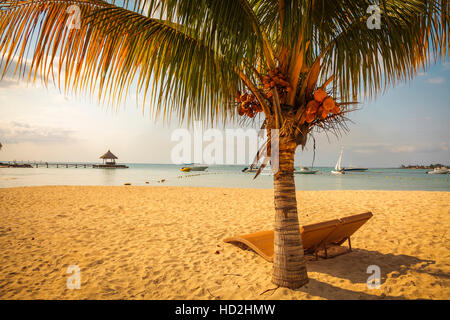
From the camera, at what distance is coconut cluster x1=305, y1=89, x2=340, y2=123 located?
2.44 meters

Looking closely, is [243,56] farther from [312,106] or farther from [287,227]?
[287,227]

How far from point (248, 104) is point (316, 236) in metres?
2.33

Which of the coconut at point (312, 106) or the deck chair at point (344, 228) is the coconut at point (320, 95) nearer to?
the coconut at point (312, 106)

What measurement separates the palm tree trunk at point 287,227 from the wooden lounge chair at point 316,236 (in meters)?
0.60

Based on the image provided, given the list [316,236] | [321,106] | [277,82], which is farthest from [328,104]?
[316,236]

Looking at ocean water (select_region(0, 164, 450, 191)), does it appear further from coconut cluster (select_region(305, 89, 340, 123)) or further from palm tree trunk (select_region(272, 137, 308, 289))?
coconut cluster (select_region(305, 89, 340, 123))

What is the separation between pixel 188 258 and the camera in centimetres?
453

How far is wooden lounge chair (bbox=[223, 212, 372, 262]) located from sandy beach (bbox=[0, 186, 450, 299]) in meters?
0.25

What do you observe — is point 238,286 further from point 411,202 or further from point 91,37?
point 411,202

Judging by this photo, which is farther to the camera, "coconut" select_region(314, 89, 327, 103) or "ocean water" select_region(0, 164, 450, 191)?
"ocean water" select_region(0, 164, 450, 191)

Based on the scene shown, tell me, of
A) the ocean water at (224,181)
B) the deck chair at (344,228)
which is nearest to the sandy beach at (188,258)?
the deck chair at (344,228)

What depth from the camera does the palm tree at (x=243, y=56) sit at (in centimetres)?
231

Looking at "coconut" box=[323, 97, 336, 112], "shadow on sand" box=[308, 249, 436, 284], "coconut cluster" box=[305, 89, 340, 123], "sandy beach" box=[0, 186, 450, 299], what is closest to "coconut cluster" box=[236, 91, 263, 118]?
"coconut cluster" box=[305, 89, 340, 123]

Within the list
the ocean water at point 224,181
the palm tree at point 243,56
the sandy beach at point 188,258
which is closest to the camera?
the palm tree at point 243,56
